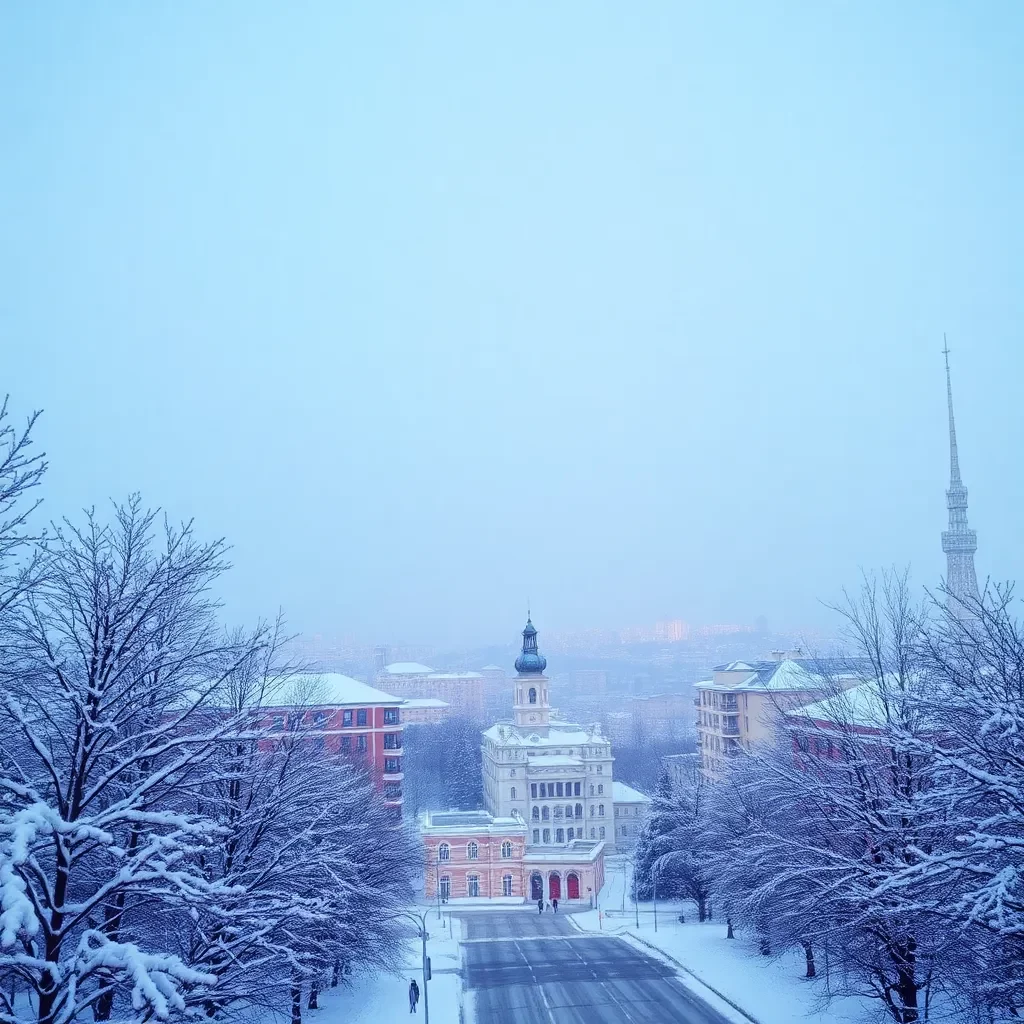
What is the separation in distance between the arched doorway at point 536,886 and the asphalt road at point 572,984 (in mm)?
20659

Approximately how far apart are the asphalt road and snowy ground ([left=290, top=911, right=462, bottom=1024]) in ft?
2.77

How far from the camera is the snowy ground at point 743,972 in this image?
2850 centimetres

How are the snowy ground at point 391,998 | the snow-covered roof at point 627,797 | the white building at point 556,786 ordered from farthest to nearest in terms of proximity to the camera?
the snow-covered roof at point 627,797
the white building at point 556,786
the snowy ground at point 391,998

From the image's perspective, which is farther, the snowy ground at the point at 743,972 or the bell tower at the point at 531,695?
the bell tower at the point at 531,695

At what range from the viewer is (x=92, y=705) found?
12.1 metres

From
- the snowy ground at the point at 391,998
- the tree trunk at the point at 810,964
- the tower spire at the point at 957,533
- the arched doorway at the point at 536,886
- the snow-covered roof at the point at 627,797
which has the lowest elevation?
the arched doorway at the point at 536,886

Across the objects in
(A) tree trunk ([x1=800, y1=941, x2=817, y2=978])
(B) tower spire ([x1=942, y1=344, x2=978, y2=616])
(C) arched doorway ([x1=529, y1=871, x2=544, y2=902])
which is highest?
(B) tower spire ([x1=942, y1=344, x2=978, y2=616])

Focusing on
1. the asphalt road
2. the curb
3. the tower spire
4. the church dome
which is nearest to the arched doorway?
the asphalt road

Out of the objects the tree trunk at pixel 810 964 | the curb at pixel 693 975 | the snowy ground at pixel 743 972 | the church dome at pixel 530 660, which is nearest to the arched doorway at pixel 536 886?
the snowy ground at pixel 743 972

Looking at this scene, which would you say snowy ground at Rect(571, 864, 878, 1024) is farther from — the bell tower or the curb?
the bell tower

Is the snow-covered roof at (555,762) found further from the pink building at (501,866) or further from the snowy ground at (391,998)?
the snowy ground at (391,998)

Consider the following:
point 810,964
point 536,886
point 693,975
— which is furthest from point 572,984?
point 536,886

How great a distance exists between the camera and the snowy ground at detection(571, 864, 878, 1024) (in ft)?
93.5

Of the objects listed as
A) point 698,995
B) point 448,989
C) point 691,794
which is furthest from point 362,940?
point 691,794
